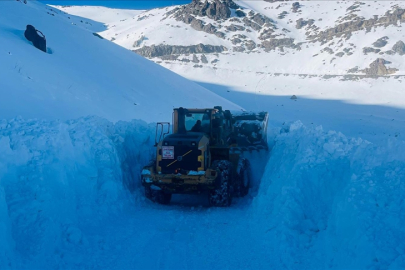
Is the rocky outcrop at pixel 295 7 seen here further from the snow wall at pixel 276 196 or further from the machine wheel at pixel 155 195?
the machine wheel at pixel 155 195

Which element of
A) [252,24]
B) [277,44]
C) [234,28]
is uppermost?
[252,24]

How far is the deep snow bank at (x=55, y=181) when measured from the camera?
6.06 metres

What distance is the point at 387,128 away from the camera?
23.8 m

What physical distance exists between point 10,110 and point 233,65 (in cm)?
5551

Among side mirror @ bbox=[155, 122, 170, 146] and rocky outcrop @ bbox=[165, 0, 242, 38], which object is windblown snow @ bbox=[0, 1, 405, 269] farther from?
rocky outcrop @ bbox=[165, 0, 242, 38]

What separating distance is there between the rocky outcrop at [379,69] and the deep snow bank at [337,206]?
1821 inches

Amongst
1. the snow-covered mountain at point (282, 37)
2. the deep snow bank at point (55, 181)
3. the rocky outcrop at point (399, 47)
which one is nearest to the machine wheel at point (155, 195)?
the deep snow bank at point (55, 181)

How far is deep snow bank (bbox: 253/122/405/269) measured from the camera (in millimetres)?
5129

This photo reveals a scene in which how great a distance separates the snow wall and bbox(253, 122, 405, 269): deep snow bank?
2 cm

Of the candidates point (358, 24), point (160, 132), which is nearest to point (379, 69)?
point (358, 24)

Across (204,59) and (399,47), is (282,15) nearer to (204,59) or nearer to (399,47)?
(204,59)

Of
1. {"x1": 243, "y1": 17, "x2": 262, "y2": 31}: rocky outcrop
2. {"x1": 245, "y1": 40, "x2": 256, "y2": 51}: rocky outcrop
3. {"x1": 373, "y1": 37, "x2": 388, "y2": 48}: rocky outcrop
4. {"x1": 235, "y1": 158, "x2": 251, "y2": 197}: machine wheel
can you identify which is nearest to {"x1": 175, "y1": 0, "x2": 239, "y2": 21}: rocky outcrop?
{"x1": 243, "y1": 17, "x2": 262, "y2": 31}: rocky outcrop

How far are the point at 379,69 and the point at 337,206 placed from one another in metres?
49.9

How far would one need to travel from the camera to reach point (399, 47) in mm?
54875
